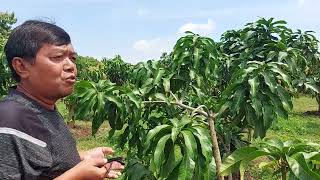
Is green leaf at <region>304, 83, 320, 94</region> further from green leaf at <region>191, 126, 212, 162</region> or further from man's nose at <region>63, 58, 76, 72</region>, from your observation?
man's nose at <region>63, 58, 76, 72</region>

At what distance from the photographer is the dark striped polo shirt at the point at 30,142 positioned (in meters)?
1.47

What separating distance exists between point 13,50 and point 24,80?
12cm

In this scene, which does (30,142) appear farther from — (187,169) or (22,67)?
(187,169)

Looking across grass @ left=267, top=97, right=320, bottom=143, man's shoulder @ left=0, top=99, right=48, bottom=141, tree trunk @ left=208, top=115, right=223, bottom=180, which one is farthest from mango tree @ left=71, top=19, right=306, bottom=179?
grass @ left=267, top=97, right=320, bottom=143

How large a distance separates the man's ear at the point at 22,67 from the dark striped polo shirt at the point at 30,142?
69mm

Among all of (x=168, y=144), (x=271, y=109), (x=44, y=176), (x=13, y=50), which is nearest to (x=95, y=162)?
(x=44, y=176)

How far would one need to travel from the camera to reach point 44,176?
157 centimetres

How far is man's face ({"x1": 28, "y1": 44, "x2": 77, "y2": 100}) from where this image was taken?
164 cm

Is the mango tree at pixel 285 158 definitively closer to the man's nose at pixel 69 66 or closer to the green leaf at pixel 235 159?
the green leaf at pixel 235 159

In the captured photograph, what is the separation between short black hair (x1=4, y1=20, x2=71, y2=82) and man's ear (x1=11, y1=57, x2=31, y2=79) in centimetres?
1

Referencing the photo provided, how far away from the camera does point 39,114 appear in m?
1.64

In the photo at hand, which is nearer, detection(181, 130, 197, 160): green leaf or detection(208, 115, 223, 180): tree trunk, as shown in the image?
detection(181, 130, 197, 160): green leaf

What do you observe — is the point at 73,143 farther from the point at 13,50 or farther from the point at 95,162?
the point at 13,50

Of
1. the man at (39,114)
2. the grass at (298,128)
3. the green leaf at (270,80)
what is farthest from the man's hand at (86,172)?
the grass at (298,128)
